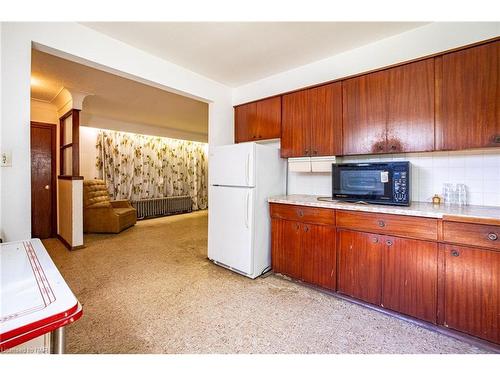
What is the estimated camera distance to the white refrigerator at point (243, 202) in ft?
8.62

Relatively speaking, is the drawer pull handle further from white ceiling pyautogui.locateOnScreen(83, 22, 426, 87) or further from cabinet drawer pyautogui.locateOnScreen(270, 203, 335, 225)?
white ceiling pyautogui.locateOnScreen(83, 22, 426, 87)

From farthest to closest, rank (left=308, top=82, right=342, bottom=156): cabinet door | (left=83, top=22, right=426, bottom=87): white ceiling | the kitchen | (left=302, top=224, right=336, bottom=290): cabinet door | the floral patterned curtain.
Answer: the floral patterned curtain, (left=308, top=82, right=342, bottom=156): cabinet door, (left=302, top=224, right=336, bottom=290): cabinet door, (left=83, top=22, right=426, bottom=87): white ceiling, the kitchen

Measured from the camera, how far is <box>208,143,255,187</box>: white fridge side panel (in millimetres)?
2611

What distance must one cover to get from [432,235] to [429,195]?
64 centimetres

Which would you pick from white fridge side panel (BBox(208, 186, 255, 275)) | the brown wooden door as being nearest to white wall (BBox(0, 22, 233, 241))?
white fridge side panel (BBox(208, 186, 255, 275))

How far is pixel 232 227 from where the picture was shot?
9.21 ft

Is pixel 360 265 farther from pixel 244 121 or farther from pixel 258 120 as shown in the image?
pixel 244 121

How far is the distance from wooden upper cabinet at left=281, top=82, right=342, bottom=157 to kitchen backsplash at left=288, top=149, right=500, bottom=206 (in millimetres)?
410

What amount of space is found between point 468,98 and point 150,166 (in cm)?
621

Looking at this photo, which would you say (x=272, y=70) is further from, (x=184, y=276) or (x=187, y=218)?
(x=187, y=218)

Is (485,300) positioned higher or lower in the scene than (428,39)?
lower

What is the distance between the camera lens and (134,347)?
1.59 m
